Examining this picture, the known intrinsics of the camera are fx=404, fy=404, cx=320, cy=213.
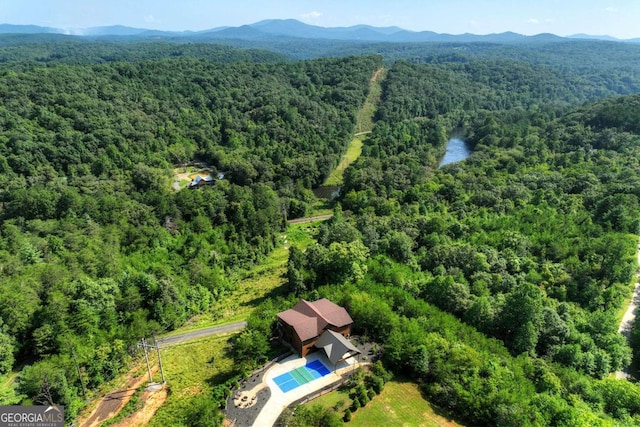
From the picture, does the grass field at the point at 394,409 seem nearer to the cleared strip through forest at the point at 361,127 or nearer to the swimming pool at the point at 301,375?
the swimming pool at the point at 301,375

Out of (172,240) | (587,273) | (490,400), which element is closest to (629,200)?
(587,273)

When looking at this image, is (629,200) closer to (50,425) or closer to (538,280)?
(538,280)

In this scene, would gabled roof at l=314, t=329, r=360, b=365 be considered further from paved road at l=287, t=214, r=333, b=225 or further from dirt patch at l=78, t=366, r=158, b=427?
paved road at l=287, t=214, r=333, b=225

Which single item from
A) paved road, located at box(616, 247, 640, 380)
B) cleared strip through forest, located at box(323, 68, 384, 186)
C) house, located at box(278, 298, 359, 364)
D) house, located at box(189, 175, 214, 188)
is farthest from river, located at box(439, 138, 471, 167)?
house, located at box(278, 298, 359, 364)

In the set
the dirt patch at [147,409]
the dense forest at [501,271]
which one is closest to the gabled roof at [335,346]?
the dense forest at [501,271]

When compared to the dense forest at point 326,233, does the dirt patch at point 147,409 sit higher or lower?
lower
